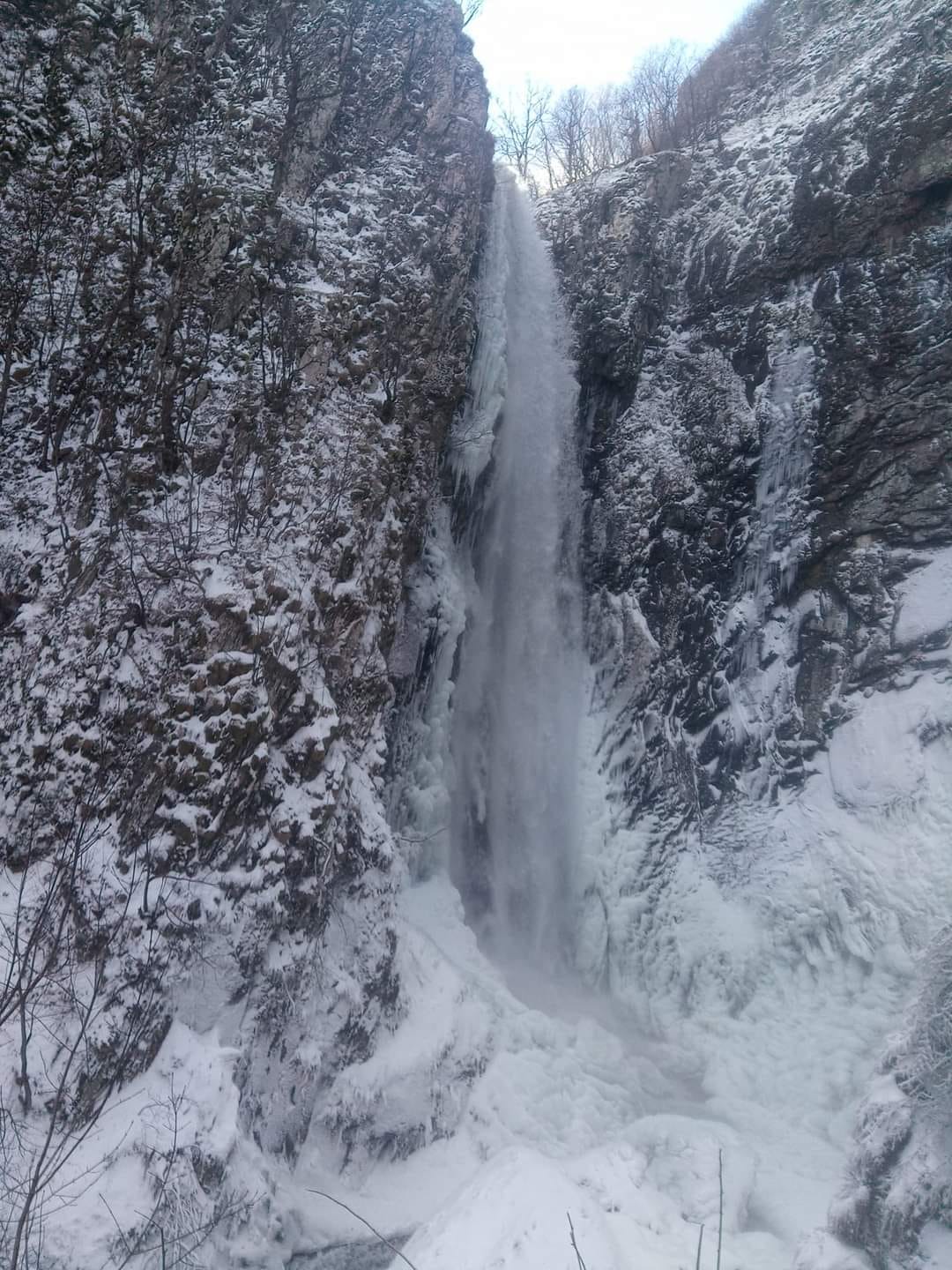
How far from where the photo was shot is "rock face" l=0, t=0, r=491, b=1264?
19.5 ft

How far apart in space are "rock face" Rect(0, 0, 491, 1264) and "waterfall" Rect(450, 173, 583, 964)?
4.58ft

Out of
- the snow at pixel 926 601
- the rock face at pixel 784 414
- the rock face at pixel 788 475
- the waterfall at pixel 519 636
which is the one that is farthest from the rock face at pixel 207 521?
the snow at pixel 926 601

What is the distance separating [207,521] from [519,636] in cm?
463

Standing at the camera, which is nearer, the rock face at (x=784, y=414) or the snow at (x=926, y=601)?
the snow at (x=926, y=601)

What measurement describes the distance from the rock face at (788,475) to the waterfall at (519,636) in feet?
1.51

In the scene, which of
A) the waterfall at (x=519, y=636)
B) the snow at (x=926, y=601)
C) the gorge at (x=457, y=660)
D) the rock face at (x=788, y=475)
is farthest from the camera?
the waterfall at (x=519, y=636)

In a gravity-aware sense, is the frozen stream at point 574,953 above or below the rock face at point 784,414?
below

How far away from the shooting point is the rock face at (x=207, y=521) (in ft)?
19.5

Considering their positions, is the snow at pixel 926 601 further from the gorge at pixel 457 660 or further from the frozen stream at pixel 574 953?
the frozen stream at pixel 574 953

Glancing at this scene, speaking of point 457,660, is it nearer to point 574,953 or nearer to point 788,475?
point 574,953

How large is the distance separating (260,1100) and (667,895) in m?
4.90

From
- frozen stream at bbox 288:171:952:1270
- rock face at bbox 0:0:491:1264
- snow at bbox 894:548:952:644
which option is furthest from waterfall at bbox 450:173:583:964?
snow at bbox 894:548:952:644

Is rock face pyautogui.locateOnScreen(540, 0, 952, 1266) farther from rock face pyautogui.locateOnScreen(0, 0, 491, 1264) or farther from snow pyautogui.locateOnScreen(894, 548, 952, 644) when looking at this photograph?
rock face pyautogui.locateOnScreen(0, 0, 491, 1264)

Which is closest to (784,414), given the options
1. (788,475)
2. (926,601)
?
(788,475)
